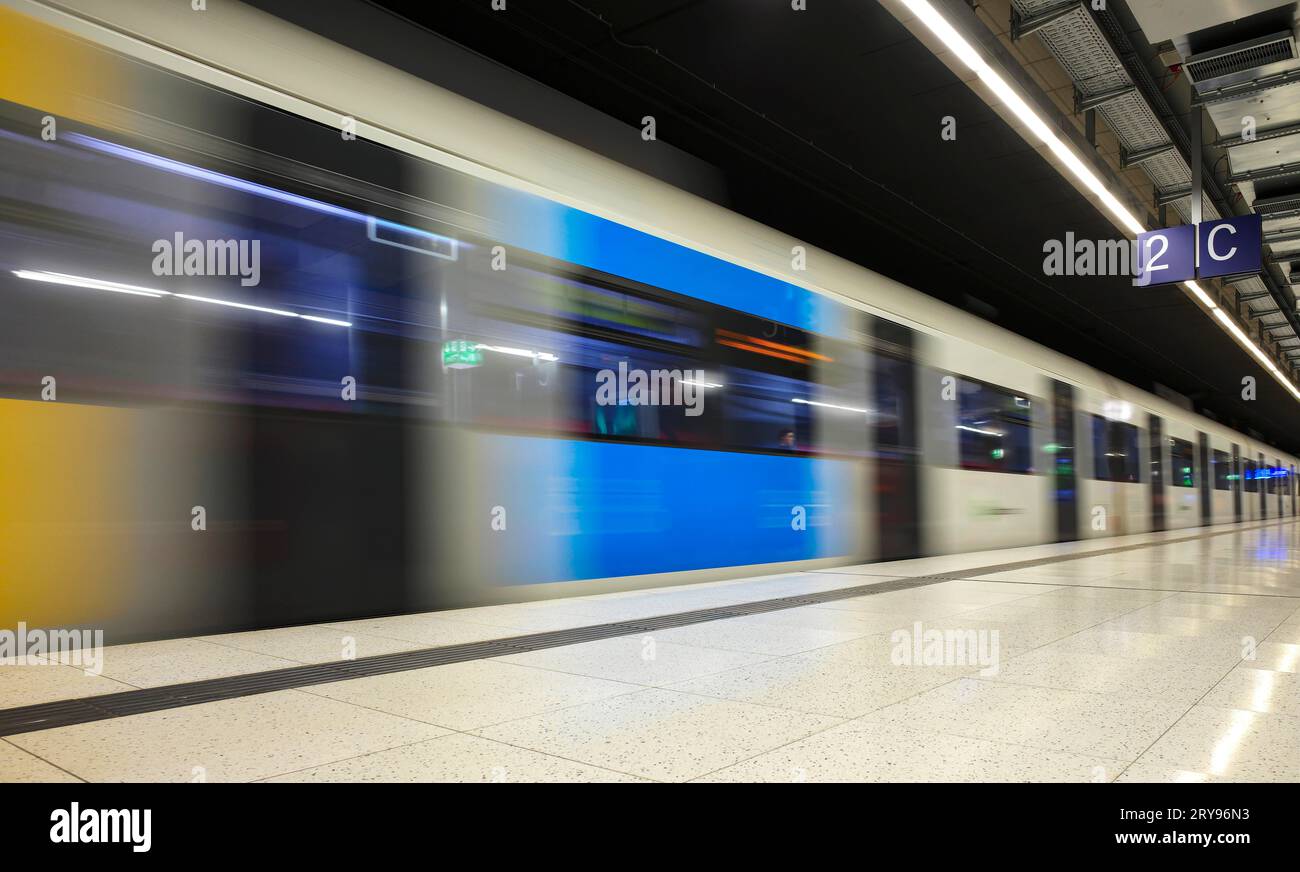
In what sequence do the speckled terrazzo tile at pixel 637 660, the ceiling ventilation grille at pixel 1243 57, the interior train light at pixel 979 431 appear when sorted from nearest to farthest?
1. the speckled terrazzo tile at pixel 637 660
2. the ceiling ventilation grille at pixel 1243 57
3. the interior train light at pixel 979 431

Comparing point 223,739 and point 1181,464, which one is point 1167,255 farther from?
point 1181,464

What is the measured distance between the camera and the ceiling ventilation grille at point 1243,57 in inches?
195

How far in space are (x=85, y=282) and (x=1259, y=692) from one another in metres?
3.93

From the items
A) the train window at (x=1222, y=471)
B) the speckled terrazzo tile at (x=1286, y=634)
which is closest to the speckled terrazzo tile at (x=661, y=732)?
the speckled terrazzo tile at (x=1286, y=634)

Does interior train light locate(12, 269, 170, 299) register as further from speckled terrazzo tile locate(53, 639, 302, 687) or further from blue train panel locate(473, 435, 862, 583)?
blue train panel locate(473, 435, 862, 583)

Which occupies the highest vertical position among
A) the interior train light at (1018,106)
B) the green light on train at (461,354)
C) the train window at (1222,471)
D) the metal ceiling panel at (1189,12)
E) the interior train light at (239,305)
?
the metal ceiling panel at (1189,12)

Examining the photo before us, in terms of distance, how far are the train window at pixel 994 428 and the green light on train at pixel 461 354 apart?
5879 millimetres

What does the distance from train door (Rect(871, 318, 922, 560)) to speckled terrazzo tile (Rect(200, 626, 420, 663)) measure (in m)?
4.87

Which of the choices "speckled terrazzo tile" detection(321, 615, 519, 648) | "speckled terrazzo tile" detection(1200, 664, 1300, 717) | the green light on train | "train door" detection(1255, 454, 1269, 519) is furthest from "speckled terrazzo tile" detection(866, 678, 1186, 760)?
"train door" detection(1255, 454, 1269, 519)

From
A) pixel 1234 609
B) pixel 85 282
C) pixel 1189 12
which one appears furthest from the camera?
pixel 1189 12

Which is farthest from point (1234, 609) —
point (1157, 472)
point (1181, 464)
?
point (1181, 464)

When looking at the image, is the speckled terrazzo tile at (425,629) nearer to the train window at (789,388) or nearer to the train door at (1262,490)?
the train window at (789,388)

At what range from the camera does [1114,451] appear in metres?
12.2

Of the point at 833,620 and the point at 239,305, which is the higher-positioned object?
the point at 239,305
